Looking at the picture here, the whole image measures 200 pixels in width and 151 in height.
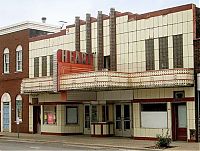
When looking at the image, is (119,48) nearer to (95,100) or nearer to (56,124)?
(95,100)

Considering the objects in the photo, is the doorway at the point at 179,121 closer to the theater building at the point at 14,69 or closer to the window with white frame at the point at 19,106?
the theater building at the point at 14,69

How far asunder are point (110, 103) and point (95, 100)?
42.2 inches

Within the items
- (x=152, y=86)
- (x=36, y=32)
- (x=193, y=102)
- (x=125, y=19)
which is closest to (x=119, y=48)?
(x=125, y=19)

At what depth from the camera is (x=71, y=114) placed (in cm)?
3466

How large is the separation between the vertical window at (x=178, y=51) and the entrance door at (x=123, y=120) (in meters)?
5.68

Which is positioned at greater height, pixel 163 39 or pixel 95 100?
pixel 163 39

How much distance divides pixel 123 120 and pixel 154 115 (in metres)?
3.92

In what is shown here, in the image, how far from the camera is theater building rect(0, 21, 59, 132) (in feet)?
123

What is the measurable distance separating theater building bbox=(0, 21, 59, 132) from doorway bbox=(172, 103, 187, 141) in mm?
14365

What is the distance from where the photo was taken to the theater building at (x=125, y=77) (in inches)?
1027

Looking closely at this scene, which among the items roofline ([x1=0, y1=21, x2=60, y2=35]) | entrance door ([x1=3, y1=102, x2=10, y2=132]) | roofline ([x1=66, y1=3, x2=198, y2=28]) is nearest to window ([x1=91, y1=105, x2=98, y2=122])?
roofline ([x1=66, y1=3, x2=198, y2=28])

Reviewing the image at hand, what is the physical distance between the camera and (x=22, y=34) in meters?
38.0

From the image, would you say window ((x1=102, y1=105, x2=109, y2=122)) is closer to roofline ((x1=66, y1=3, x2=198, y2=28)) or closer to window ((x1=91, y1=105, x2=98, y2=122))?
window ((x1=91, y1=105, x2=98, y2=122))

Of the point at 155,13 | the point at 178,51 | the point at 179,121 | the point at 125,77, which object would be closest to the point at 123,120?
the point at 125,77
